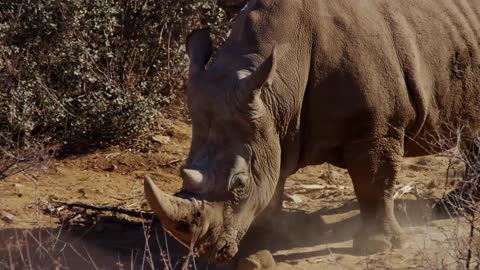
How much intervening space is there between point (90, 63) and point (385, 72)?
3.59 m

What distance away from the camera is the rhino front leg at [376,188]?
762 cm

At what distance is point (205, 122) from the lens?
22.6 ft

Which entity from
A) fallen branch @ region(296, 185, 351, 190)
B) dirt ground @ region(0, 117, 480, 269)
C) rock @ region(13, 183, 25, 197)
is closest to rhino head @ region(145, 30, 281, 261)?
dirt ground @ region(0, 117, 480, 269)

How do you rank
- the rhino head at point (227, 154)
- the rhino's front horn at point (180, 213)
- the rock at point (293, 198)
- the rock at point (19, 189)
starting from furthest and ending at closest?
the rock at point (293, 198) < the rock at point (19, 189) < the rhino head at point (227, 154) < the rhino's front horn at point (180, 213)

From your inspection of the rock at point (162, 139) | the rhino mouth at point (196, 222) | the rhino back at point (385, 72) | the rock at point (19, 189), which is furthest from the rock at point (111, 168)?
the rhino mouth at point (196, 222)

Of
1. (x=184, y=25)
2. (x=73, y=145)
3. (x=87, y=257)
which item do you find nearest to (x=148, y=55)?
(x=184, y=25)

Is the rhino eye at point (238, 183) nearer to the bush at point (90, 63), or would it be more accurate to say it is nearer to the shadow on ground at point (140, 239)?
the shadow on ground at point (140, 239)

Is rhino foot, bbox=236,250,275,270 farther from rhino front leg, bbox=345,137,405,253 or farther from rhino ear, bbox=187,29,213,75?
rhino ear, bbox=187,29,213,75

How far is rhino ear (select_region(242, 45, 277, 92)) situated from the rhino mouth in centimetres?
84

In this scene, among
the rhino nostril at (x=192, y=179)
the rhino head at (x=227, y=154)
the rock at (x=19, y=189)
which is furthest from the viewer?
the rock at (x=19, y=189)

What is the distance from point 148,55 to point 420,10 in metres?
3.66

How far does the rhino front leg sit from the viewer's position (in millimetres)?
7625

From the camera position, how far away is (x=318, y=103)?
741cm

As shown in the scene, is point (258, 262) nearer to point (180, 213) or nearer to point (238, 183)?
point (238, 183)
